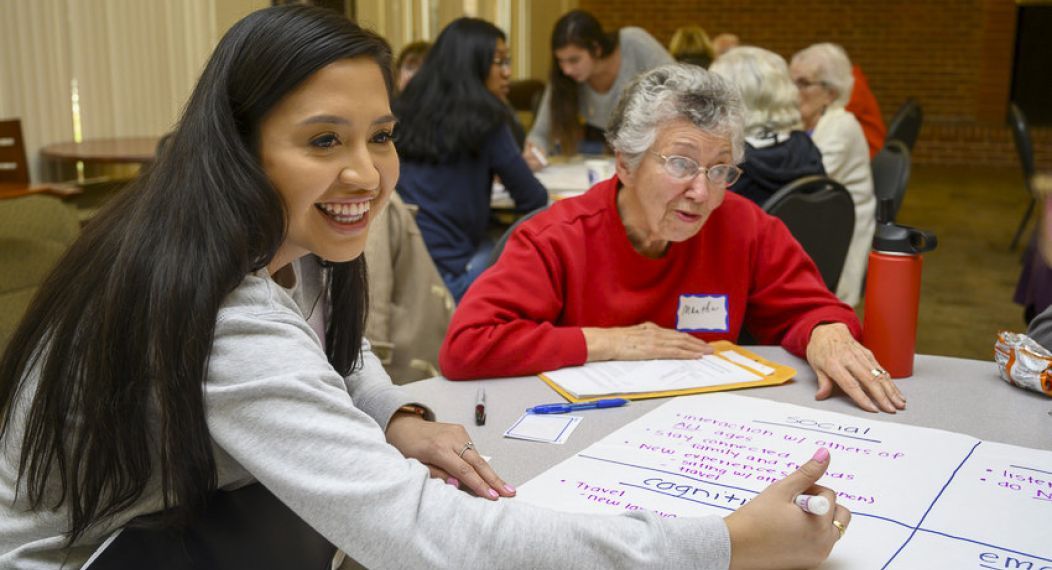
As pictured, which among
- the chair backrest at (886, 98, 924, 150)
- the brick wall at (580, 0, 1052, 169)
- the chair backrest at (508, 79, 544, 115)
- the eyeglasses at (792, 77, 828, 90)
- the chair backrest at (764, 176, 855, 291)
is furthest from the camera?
the brick wall at (580, 0, 1052, 169)

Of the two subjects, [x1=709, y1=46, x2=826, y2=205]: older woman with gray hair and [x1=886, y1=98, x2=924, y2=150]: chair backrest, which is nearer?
[x1=709, y1=46, x2=826, y2=205]: older woman with gray hair

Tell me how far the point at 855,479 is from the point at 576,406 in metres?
0.43

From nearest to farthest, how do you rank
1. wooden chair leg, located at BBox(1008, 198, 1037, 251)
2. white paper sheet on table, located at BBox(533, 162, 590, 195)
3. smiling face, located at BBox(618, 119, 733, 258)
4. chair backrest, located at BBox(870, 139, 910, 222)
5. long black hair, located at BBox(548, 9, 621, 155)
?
smiling face, located at BBox(618, 119, 733, 258) → chair backrest, located at BBox(870, 139, 910, 222) → white paper sheet on table, located at BBox(533, 162, 590, 195) → long black hair, located at BBox(548, 9, 621, 155) → wooden chair leg, located at BBox(1008, 198, 1037, 251)

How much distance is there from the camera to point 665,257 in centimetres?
191

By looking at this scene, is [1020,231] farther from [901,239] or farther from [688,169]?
[901,239]

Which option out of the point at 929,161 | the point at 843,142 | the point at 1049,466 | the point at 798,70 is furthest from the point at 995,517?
the point at 929,161

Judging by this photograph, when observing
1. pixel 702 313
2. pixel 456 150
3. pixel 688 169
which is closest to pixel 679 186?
pixel 688 169

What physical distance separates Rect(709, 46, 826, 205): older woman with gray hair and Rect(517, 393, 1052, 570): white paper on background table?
167 centimetres

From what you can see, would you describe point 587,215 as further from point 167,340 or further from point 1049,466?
point 167,340

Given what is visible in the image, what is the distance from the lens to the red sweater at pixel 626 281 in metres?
1.74

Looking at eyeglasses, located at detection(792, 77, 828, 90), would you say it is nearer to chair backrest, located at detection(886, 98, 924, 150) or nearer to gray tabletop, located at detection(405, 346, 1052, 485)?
chair backrest, located at detection(886, 98, 924, 150)

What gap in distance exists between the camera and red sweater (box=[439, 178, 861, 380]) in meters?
1.74

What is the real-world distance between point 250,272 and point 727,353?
1007 millimetres

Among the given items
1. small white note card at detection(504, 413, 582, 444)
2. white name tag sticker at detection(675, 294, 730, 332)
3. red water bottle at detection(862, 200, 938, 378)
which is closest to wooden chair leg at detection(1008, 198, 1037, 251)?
white name tag sticker at detection(675, 294, 730, 332)
